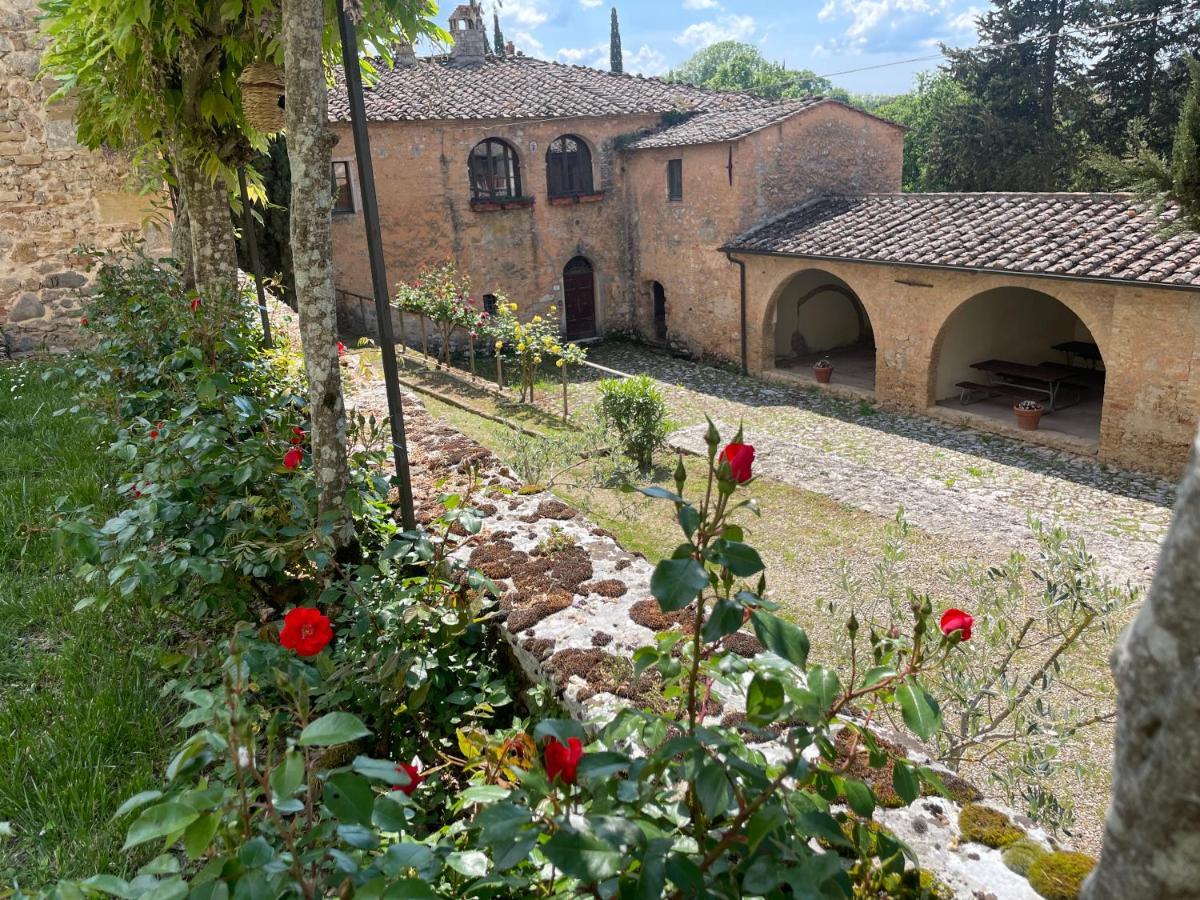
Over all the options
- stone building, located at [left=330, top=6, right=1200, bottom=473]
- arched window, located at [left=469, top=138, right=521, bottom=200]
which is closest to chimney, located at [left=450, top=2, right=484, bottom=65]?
stone building, located at [left=330, top=6, right=1200, bottom=473]

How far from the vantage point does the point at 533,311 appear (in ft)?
68.3

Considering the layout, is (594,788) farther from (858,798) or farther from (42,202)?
(42,202)

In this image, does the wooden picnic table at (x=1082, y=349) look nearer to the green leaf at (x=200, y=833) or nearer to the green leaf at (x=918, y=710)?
the green leaf at (x=918, y=710)

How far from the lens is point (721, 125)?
731 inches

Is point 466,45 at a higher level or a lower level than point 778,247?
higher

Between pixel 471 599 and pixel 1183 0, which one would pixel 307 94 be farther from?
pixel 1183 0

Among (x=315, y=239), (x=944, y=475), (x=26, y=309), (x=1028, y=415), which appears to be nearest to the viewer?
(x=315, y=239)

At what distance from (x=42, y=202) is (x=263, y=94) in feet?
20.3

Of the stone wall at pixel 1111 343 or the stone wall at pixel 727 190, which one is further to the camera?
the stone wall at pixel 727 190

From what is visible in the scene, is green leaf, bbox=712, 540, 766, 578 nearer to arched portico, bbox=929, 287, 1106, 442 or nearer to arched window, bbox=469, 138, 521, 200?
arched portico, bbox=929, 287, 1106, 442

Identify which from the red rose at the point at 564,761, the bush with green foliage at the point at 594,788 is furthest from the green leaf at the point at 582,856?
the red rose at the point at 564,761

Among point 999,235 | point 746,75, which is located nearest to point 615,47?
point 746,75

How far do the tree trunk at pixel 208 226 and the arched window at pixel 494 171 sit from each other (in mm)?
14035

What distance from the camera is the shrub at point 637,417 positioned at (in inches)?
464
